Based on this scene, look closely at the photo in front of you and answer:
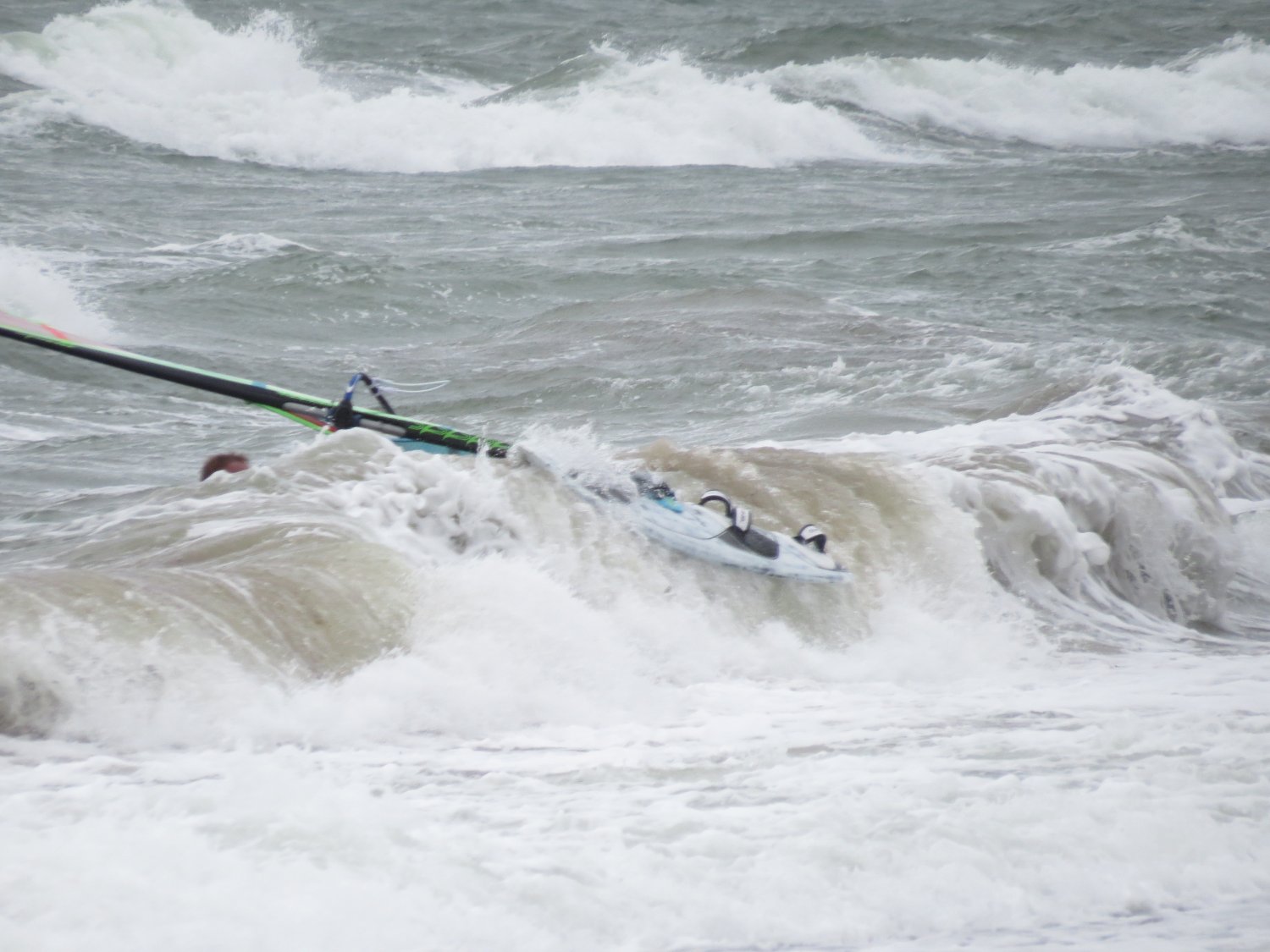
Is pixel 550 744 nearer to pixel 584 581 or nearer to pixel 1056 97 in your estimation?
pixel 584 581

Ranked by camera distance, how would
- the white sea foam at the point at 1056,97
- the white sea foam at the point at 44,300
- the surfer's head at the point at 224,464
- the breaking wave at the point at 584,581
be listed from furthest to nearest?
1. the white sea foam at the point at 1056,97
2. the white sea foam at the point at 44,300
3. the surfer's head at the point at 224,464
4. the breaking wave at the point at 584,581

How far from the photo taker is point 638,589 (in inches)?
223

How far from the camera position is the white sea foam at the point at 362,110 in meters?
20.8

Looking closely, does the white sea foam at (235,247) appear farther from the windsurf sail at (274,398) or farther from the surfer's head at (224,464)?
the surfer's head at (224,464)

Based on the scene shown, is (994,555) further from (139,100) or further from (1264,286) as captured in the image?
(139,100)

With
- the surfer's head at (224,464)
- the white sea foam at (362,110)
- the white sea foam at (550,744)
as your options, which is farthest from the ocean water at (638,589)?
the white sea foam at (362,110)

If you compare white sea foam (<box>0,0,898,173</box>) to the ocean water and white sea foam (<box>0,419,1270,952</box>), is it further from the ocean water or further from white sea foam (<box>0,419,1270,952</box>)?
white sea foam (<box>0,419,1270,952</box>)

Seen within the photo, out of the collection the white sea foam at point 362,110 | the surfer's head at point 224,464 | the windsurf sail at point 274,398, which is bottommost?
the surfer's head at point 224,464

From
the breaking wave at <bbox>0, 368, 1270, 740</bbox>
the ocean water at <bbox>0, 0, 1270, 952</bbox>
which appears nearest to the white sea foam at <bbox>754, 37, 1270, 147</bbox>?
the ocean water at <bbox>0, 0, 1270, 952</bbox>

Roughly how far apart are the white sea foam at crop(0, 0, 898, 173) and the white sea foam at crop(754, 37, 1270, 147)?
1.61 metres

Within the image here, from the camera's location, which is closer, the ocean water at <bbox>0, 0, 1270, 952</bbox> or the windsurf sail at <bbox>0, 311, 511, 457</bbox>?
the ocean water at <bbox>0, 0, 1270, 952</bbox>

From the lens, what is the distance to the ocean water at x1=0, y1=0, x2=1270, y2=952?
3420mm

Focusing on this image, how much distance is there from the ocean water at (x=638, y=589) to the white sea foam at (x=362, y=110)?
3.37 meters

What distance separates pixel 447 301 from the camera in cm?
1298
